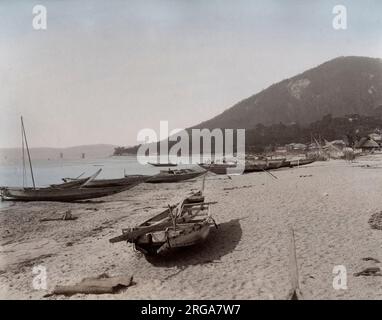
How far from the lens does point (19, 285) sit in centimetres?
915

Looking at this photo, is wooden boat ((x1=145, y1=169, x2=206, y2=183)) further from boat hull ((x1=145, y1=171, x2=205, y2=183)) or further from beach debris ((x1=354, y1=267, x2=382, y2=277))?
beach debris ((x1=354, y1=267, x2=382, y2=277))

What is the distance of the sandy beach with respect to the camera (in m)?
7.69

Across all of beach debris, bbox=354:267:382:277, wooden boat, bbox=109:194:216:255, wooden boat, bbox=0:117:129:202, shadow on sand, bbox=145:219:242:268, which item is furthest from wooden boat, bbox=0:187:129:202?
beach debris, bbox=354:267:382:277

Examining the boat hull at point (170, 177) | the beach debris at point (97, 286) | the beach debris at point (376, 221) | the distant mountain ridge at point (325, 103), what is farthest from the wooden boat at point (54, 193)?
the distant mountain ridge at point (325, 103)

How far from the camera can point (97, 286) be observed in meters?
7.89

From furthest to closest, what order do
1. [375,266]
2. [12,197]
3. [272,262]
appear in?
[12,197] < [272,262] < [375,266]

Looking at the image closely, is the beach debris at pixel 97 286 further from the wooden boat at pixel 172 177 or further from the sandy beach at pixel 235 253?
the wooden boat at pixel 172 177

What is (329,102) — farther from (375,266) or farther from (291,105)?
(375,266)

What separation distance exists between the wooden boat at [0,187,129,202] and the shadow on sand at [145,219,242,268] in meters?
16.3

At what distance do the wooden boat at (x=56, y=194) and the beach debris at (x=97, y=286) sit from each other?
1784cm

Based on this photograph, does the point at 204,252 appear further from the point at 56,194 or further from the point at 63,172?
the point at 63,172

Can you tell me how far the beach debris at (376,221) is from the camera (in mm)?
10874

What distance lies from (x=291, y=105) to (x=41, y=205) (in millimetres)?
186950

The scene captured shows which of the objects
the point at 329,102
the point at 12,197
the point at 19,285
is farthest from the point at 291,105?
the point at 19,285
